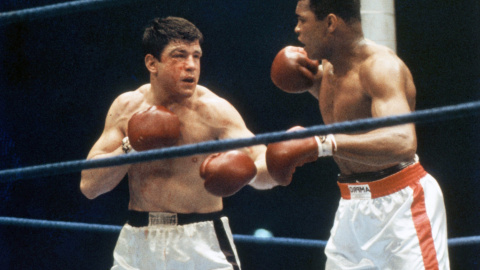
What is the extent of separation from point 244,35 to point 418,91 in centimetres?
82

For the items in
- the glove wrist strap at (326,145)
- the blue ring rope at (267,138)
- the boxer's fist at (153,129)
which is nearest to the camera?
the blue ring rope at (267,138)

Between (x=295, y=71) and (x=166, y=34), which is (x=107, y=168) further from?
(x=295, y=71)

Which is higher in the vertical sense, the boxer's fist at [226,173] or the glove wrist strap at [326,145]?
the glove wrist strap at [326,145]

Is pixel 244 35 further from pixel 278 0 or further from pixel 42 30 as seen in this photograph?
pixel 42 30

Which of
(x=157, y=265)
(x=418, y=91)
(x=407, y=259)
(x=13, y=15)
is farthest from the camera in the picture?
(x=418, y=91)

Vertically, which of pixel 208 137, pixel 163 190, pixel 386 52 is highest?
pixel 386 52

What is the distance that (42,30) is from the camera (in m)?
3.12

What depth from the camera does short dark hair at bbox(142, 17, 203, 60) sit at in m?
2.06

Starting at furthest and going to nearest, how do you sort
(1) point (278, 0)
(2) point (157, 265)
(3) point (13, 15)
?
(1) point (278, 0) → (2) point (157, 265) → (3) point (13, 15)

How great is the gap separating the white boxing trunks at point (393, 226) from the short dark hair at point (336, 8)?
47 centimetres

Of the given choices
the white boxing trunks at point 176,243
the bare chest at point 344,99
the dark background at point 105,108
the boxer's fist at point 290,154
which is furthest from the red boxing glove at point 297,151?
the dark background at point 105,108

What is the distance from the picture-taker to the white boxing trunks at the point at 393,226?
5.85 ft

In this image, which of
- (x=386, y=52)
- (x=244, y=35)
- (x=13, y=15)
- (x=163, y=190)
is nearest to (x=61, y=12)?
(x=13, y=15)

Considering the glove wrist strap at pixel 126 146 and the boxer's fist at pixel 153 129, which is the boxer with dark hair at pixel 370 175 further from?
the glove wrist strap at pixel 126 146
